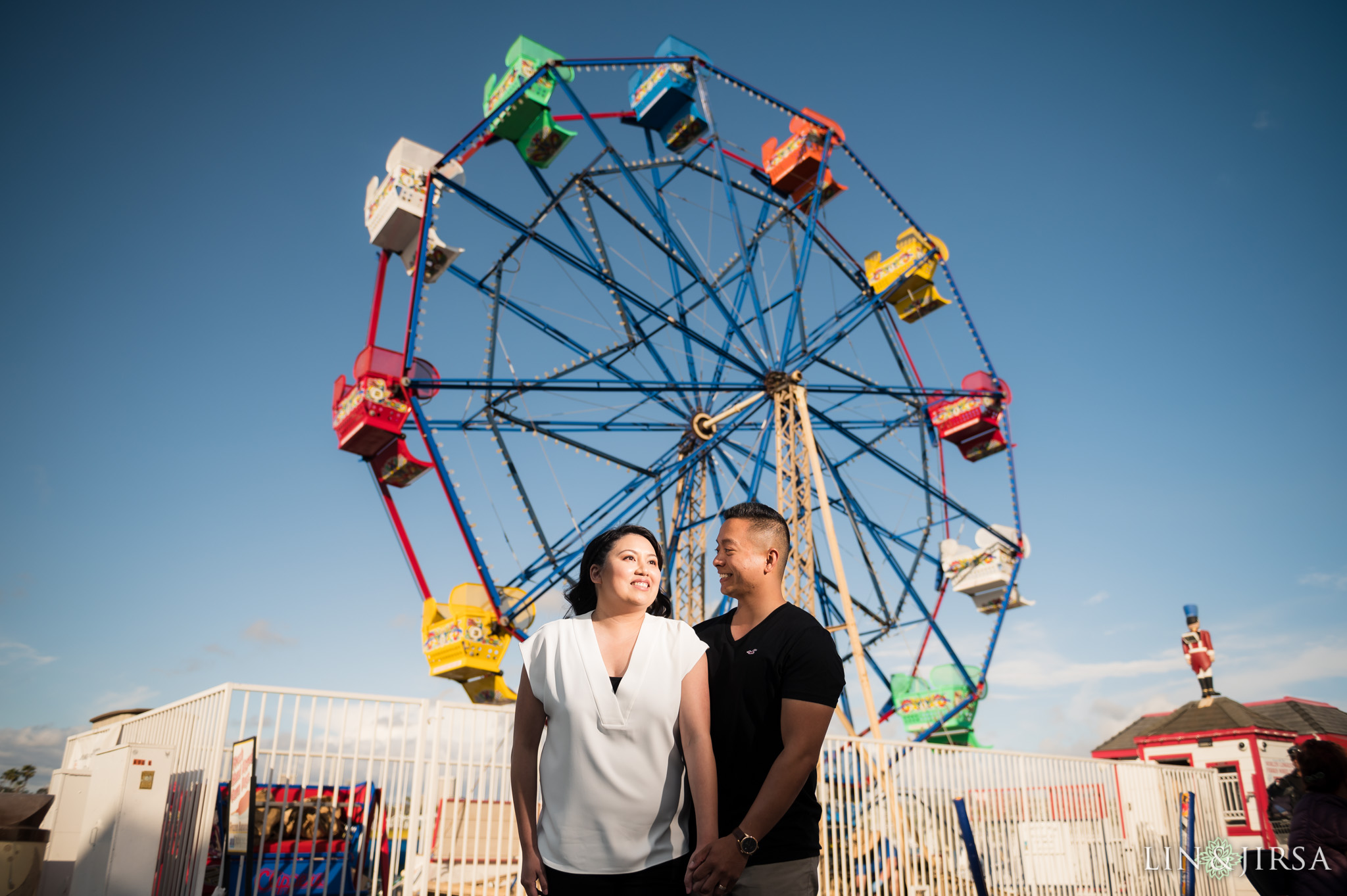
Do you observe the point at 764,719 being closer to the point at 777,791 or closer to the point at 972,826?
the point at 777,791

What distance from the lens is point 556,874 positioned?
69.8 inches

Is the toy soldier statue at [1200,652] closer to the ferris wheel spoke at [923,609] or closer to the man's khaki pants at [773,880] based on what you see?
the ferris wheel spoke at [923,609]

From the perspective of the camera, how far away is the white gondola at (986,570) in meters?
16.3

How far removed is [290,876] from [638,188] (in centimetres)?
1116

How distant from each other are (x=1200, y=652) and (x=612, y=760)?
24.8 metres

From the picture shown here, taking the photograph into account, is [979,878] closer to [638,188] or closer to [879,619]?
[638,188]

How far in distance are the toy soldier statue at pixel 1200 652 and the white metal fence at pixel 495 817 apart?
15186 millimetres

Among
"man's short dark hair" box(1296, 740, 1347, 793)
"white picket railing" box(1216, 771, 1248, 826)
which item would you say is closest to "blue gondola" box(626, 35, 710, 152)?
"man's short dark hair" box(1296, 740, 1347, 793)

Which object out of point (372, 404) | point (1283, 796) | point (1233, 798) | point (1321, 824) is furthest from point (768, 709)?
point (1233, 798)

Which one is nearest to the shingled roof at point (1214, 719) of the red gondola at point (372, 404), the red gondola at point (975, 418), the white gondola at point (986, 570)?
the white gondola at point (986, 570)

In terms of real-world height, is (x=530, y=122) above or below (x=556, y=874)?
above

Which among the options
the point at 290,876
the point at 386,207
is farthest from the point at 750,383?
the point at 290,876

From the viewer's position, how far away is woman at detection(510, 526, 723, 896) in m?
1.76

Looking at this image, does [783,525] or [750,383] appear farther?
[750,383]
